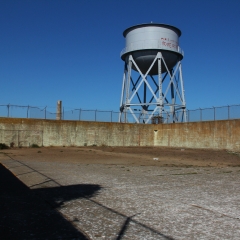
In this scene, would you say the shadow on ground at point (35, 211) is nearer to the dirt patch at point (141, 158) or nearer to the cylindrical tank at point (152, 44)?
the dirt patch at point (141, 158)

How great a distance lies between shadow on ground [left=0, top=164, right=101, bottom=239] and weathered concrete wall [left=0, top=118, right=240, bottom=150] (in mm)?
22566

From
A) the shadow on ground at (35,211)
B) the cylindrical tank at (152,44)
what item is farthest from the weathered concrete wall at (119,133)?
the shadow on ground at (35,211)

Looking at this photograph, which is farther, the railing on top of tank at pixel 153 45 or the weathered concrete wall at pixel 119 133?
the railing on top of tank at pixel 153 45

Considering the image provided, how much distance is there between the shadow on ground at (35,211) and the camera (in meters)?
5.19

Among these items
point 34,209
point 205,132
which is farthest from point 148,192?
point 205,132

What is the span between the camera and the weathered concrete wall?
30656 mm

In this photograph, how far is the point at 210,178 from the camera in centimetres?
1210

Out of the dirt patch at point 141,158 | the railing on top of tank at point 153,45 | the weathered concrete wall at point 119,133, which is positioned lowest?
the dirt patch at point 141,158

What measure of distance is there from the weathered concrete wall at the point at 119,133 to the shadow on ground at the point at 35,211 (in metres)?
22.6

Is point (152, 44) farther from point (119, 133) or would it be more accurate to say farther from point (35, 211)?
point (35, 211)

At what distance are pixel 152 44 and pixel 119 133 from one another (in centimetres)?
1116

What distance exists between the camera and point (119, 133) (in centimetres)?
3731

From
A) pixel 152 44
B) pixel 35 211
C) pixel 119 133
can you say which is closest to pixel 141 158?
pixel 119 133

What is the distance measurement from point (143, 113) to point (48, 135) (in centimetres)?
1258
